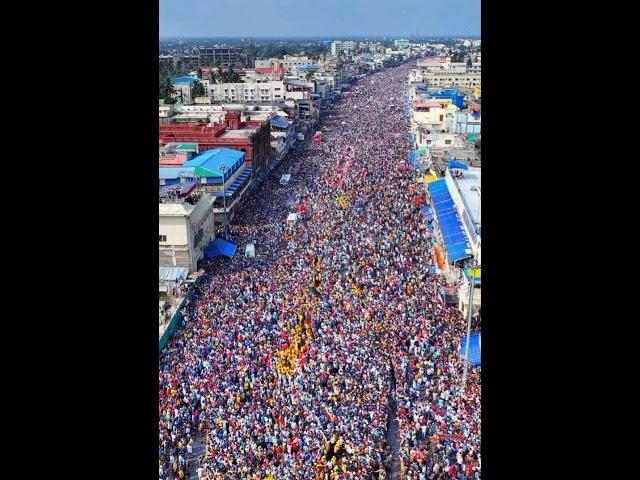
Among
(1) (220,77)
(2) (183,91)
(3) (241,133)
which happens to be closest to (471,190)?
(3) (241,133)

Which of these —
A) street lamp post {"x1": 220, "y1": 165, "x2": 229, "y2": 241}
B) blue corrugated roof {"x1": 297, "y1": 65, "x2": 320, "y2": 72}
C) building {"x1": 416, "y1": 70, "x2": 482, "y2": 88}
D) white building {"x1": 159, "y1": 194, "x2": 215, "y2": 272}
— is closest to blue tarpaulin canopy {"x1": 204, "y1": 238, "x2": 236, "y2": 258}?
white building {"x1": 159, "y1": 194, "x2": 215, "y2": 272}

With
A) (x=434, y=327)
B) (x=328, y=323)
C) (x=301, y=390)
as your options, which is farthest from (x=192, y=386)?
(x=434, y=327)

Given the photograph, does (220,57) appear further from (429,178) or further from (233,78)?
(429,178)

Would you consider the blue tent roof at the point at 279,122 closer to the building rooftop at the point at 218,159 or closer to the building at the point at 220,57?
the building rooftop at the point at 218,159
